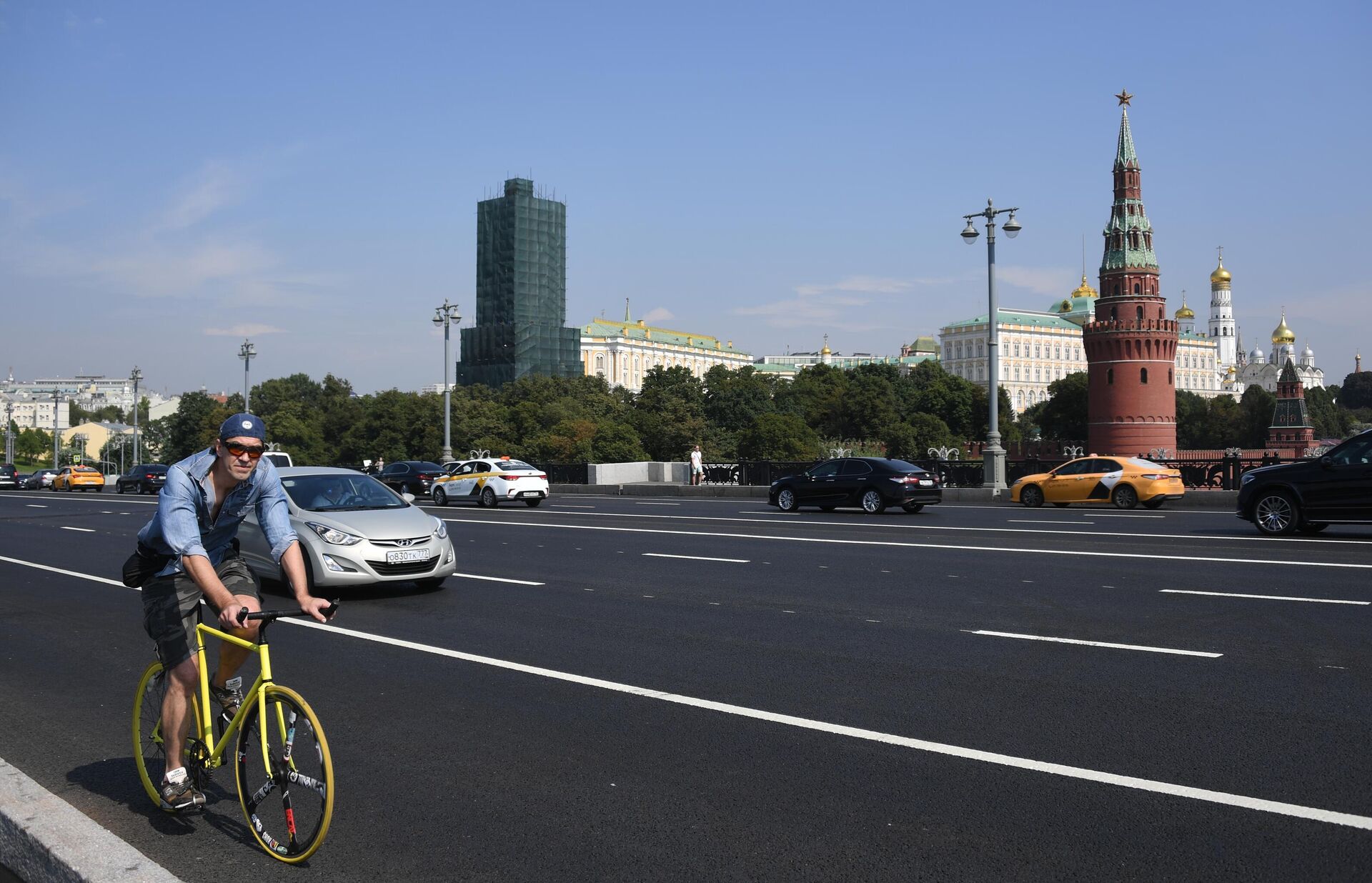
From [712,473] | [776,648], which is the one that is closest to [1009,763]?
[776,648]

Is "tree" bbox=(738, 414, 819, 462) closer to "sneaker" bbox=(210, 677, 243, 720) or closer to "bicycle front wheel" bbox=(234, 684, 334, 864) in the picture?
"sneaker" bbox=(210, 677, 243, 720)

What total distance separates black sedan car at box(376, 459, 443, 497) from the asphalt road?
27.3 m

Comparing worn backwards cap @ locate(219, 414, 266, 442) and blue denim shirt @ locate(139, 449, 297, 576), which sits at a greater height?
worn backwards cap @ locate(219, 414, 266, 442)

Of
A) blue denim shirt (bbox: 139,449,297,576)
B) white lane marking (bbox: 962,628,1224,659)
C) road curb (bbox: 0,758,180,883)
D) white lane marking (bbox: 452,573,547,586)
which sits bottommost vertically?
road curb (bbox: 0,758,180,883)

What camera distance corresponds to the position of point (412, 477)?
4178 centimetres

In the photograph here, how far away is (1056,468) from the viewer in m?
30.1

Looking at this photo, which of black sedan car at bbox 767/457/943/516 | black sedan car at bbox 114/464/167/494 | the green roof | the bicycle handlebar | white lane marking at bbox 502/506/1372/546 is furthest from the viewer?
the green roof

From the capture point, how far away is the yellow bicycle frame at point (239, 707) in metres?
4.53

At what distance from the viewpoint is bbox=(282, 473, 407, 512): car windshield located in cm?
1358

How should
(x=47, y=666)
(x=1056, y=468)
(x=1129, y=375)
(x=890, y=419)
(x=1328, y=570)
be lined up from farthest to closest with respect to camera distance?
(x=890, y=419), (x=1129, y=375), (x=1056, y=468), (x=1328, y=570), (x=47, y=666)

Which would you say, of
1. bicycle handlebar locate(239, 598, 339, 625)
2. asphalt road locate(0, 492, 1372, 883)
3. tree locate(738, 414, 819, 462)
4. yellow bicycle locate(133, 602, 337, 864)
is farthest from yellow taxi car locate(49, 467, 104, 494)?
→ bicycle handlebar locate(239, 598, 339, 625)

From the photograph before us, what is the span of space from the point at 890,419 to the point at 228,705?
116 m

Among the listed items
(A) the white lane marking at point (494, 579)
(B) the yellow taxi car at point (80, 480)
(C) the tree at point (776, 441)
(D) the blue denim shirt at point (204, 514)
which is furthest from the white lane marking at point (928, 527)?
(C) the tree at point (776, 441)

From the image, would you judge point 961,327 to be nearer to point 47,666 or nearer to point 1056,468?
point 1056,468
